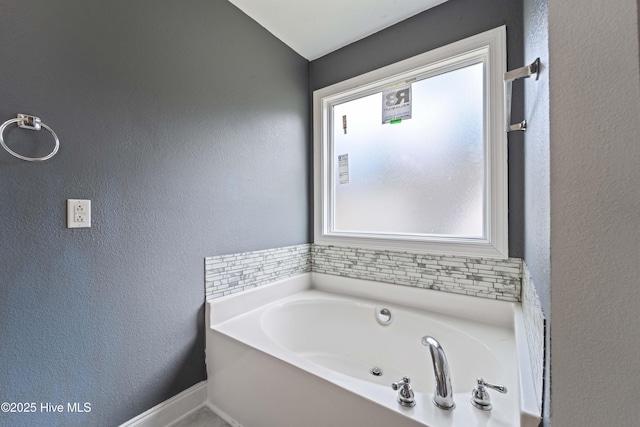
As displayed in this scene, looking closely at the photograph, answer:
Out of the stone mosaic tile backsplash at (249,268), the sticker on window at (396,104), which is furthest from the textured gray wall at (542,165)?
the stone mosaic tile backsplash at (249,268)

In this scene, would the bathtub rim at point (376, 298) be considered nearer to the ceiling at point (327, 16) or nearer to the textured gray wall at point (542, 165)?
the textured gray wall at point (542, 165)

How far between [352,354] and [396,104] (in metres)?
1.88

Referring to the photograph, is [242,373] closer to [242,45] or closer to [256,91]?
[256,91]

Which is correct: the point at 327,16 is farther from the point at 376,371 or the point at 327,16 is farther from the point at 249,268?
the point at 376,371

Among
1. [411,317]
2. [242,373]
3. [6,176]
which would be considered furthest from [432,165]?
[6,176]

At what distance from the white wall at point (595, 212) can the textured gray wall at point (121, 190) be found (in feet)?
5.15

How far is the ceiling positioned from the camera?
5.49 ft

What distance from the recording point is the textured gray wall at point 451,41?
1417 millimetres

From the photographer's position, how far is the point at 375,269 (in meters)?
1.93

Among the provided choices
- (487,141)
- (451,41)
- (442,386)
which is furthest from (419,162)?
(442,386)

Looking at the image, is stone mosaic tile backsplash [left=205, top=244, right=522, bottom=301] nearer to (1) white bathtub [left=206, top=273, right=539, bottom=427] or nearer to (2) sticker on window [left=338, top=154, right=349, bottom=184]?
(1) white bathtub [left=206, top=273, right=539, bottom=427]

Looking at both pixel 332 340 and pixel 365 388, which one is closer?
pixel 365 388

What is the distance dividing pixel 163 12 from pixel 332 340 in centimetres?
231

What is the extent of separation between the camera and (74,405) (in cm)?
107
